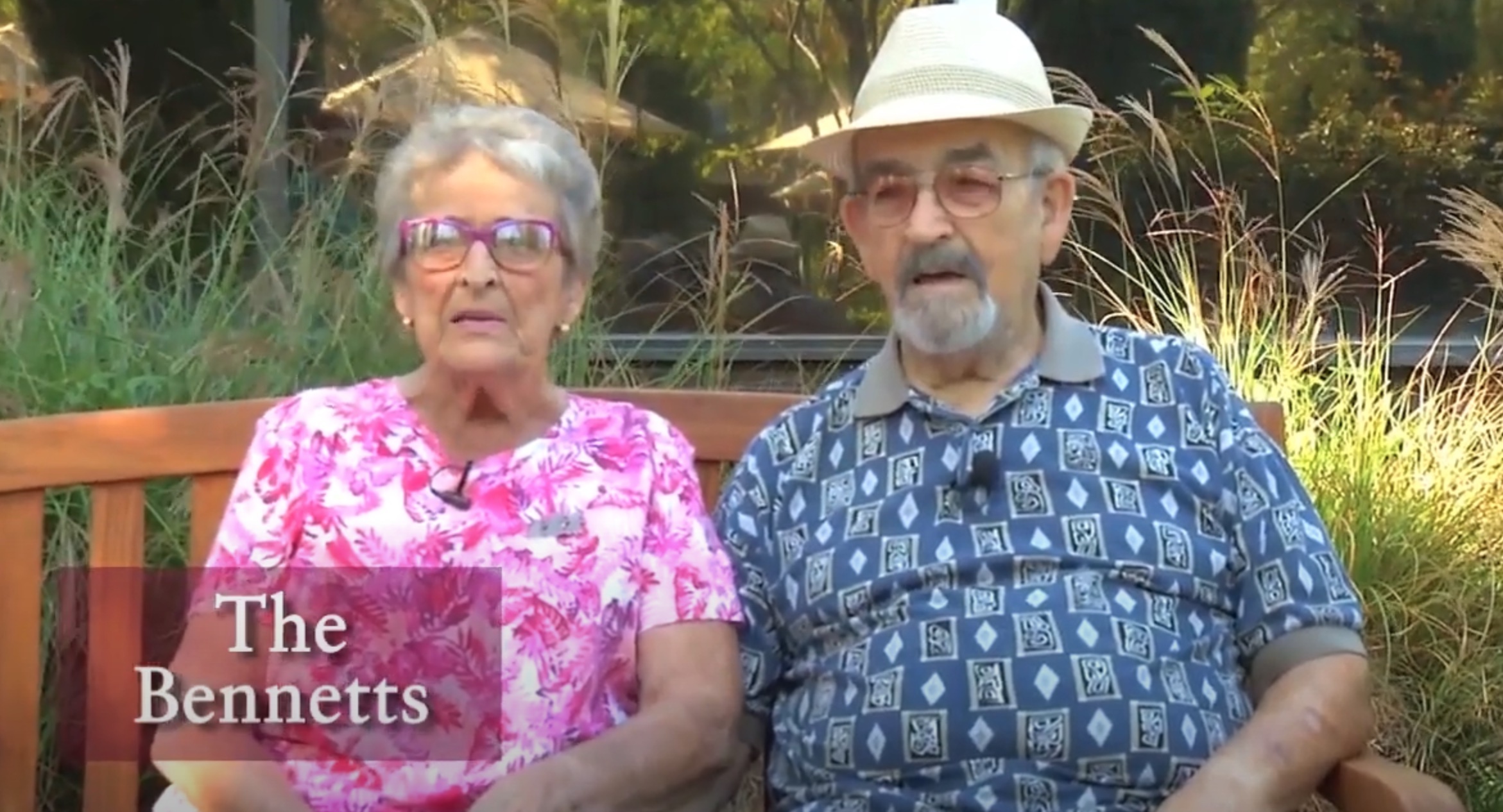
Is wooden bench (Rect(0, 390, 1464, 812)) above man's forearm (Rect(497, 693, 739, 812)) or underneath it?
above

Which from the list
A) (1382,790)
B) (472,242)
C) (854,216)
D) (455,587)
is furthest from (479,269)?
(1382,790)

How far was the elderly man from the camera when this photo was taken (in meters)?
2.11

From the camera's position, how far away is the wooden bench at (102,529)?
89.7 inches

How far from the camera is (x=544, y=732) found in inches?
83.7

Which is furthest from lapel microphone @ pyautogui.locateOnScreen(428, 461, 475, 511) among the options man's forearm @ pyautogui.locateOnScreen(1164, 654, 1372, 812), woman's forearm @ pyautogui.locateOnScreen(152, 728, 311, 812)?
man's forearm @ pyautogui.locateOnScreen(1164, 654, 1372, 812)

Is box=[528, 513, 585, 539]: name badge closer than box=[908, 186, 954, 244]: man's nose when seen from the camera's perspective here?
Yes

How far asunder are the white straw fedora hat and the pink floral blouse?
0.61 m

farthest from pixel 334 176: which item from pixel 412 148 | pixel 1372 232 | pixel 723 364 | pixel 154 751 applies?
pixel 1372 232

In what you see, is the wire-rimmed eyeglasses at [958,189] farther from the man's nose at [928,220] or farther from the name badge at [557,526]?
the name badge at [557,526]

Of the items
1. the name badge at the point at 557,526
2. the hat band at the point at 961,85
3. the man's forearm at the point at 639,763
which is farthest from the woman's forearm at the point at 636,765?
the hat band at the point at 961,85

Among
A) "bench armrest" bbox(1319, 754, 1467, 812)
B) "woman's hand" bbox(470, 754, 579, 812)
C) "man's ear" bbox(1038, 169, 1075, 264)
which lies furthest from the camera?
"man's ear" bbox(1038, 169, 1075, 264)

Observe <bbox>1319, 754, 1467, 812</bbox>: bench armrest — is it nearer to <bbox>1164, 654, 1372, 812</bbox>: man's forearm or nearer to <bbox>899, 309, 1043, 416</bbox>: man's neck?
<bbox>1164, 654, 1372, 812</bbox>: man's forearm

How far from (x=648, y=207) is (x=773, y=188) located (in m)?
0.37

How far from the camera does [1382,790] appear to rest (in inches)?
75.6
